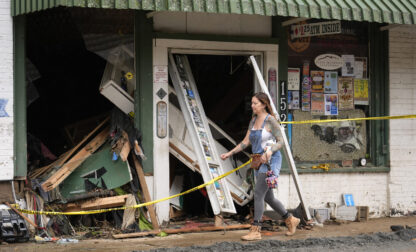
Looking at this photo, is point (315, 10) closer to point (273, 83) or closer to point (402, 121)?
point (273, 83)

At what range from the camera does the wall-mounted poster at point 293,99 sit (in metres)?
10.1

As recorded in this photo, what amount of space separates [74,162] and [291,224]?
10.6 feet

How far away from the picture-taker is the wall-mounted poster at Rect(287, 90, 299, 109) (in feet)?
33.2

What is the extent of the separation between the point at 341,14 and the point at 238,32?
5.32 ft

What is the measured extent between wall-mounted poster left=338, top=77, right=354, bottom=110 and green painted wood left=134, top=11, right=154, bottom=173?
10.8 feet

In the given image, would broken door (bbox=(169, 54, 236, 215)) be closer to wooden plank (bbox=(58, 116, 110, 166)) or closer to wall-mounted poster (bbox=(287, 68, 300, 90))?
wooden plank (bbox=(58, 116, 110, 166))

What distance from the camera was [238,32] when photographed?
385 inches

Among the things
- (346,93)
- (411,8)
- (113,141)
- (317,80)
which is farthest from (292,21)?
(113,141)

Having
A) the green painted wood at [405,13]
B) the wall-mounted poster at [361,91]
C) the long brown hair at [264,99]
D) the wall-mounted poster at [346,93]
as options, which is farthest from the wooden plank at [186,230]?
the green painted wood at [405,13]


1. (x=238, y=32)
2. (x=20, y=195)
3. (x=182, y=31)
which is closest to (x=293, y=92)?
(x=238, y=32)

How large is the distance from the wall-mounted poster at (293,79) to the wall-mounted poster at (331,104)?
59cm

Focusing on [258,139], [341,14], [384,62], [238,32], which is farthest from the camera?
[384,62]

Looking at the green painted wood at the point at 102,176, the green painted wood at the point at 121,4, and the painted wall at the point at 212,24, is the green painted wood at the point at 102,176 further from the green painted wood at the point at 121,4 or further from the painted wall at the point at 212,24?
the green painted wood at the point at 121,4

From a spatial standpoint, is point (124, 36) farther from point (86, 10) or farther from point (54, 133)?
point (54, 133)
